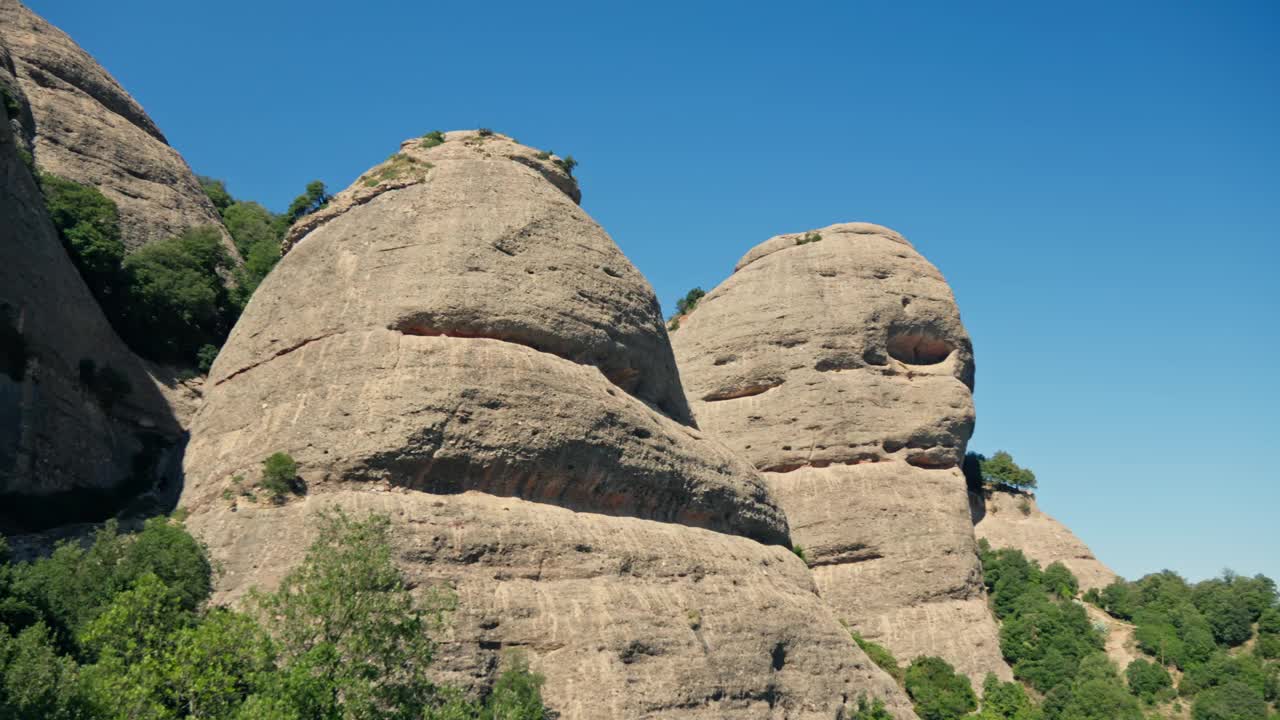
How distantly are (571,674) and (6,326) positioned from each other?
58.0 feet

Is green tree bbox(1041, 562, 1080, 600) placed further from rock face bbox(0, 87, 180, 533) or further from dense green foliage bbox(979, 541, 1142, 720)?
rock face bbox(0, 87, 180, 533)

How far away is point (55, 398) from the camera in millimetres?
34125

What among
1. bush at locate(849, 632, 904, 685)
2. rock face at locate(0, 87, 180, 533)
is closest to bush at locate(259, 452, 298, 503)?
rock face at locate(0, 87, 180, 533)

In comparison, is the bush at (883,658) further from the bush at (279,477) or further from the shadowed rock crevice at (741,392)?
the bush at (279,477)

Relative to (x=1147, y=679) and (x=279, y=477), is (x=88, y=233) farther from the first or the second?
(x=1147, y=679)

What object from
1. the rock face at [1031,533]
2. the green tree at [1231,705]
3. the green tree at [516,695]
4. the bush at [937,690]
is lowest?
the green tree at [516,695]

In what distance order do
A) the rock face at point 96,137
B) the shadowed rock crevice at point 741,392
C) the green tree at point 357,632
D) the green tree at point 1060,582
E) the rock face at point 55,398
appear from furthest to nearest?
the shadowed rock crevice at point 741,392, the green tree at point 1060,582, the rock face at point 96,137, the rock face at point 55,398, the green tree at point 357,632

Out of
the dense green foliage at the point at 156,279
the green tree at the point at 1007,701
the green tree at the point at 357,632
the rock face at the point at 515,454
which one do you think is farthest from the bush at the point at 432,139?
the green tree at the point at 1007,701

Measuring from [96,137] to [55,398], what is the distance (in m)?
19.6

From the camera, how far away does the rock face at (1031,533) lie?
57.5 m

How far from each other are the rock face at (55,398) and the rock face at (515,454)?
9.87 feet

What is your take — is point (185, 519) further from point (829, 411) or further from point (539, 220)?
point (829, 411)

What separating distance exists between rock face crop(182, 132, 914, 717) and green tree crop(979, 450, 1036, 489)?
27.7 metres

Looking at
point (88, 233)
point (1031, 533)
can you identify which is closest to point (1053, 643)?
point (1031, 533)
